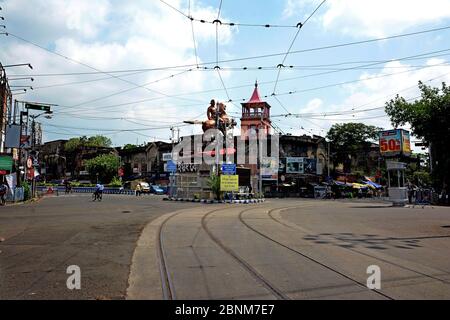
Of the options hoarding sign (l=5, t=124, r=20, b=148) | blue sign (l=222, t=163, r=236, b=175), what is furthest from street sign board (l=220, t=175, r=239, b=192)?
hoarding sign (l=5, t=124, r=20, b=148)

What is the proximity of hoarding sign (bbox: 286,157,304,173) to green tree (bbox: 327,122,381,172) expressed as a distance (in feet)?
30.0

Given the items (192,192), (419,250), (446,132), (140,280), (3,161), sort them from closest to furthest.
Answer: (140,280), (419,250), (446,132), (3,161), (192,192)

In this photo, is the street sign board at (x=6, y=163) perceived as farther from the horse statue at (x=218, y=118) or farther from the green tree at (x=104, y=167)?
the green tree at (x=104, y=167)

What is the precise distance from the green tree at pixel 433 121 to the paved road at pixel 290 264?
766cm

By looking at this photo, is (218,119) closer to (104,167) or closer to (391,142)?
(391,142)

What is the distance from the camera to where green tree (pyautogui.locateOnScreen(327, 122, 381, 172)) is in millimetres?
65312

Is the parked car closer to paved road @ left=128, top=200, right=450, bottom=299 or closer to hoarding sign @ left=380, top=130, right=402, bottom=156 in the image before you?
hoarding sign @ left=380, top=130, right=402, bottom=156

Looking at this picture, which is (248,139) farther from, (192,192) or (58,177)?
(58,177)

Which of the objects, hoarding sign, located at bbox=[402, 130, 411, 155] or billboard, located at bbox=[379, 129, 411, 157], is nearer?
billboard, located at bbox=[379, 129, 411, 157]

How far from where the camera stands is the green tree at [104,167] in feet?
243

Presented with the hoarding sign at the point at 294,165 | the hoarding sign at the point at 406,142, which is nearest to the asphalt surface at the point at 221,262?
the hoarding sign at the point at 406,142

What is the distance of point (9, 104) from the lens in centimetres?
3831
